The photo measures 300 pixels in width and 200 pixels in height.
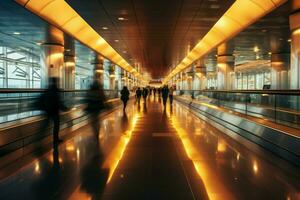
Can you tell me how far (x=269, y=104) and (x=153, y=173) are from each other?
6.94 metres

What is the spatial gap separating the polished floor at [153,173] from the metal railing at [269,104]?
5.64ft

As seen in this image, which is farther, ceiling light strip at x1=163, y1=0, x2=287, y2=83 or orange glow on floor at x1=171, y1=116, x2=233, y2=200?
ceiling light strip at x1=163, y1=0, x2=287, y2=83

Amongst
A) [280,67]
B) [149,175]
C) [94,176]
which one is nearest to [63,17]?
[94,176]

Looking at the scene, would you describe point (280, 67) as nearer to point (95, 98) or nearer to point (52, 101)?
point (95, 98)

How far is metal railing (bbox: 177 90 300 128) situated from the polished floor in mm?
1719

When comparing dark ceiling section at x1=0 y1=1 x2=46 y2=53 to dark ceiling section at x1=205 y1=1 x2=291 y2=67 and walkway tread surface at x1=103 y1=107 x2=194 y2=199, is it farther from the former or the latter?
dark ceiling section at x1=205 y1=1 x2=291 y2=67

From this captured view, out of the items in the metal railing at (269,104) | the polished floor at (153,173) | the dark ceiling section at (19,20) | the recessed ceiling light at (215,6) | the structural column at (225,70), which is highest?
the recessed ceiling light at (215,6)

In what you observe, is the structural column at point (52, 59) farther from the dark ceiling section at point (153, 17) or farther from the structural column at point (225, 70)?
the structural column at point (225, 70)

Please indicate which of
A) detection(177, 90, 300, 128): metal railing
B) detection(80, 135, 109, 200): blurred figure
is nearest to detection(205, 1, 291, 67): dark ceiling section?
detection(177, 90, 300, 128): metal railing

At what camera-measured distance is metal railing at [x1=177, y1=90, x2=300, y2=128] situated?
901cm

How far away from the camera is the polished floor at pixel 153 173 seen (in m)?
4.73

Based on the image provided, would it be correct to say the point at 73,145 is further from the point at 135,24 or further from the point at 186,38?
the point at 186,38

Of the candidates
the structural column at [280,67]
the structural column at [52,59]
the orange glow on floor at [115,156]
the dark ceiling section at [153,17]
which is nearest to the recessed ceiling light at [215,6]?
the dark ceiling section at [153,17]

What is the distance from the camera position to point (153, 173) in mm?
5875
